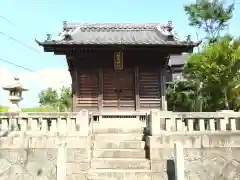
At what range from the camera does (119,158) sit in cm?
763

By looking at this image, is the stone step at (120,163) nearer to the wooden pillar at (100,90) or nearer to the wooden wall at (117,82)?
the wooden pillar at (100,90)

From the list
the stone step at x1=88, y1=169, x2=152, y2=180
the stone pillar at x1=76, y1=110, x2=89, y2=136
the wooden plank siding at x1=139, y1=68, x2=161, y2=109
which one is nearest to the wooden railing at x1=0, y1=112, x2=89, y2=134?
the stone pillar at x1=76, y1=110, x2=89, y2=136

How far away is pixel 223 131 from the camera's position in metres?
6.98

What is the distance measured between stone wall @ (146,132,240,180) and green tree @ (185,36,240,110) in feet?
23.4

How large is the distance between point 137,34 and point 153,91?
12.4 feet

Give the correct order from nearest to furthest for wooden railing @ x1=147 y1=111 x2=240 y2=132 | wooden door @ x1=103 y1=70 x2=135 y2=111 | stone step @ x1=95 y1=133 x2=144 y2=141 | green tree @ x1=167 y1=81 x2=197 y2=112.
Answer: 1. wooden railing @ x1=147 y1=111 x2=240 y2=132
2. stone step @ x1=95 y1=133 x2=144 y2=141
3. wooden door @ x1=103 y1=70 x2=135 y2=111
4. green tree @ x1=167 y1=81 x2=197 y2=112

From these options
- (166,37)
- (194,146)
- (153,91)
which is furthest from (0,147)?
(166,37)

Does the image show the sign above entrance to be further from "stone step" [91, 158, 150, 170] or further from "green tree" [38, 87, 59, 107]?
"green tree" [38, 87, 59, 107]

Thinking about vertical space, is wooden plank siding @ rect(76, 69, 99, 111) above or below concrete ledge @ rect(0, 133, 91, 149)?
above

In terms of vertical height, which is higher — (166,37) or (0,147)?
(166,37)

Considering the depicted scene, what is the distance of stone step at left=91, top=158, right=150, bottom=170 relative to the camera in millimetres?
7160

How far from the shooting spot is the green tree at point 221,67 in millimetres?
13242

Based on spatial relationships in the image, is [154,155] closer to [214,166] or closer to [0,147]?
[214,166]

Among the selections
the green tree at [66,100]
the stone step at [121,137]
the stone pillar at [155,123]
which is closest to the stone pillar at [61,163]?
the stone step at [121,137]
